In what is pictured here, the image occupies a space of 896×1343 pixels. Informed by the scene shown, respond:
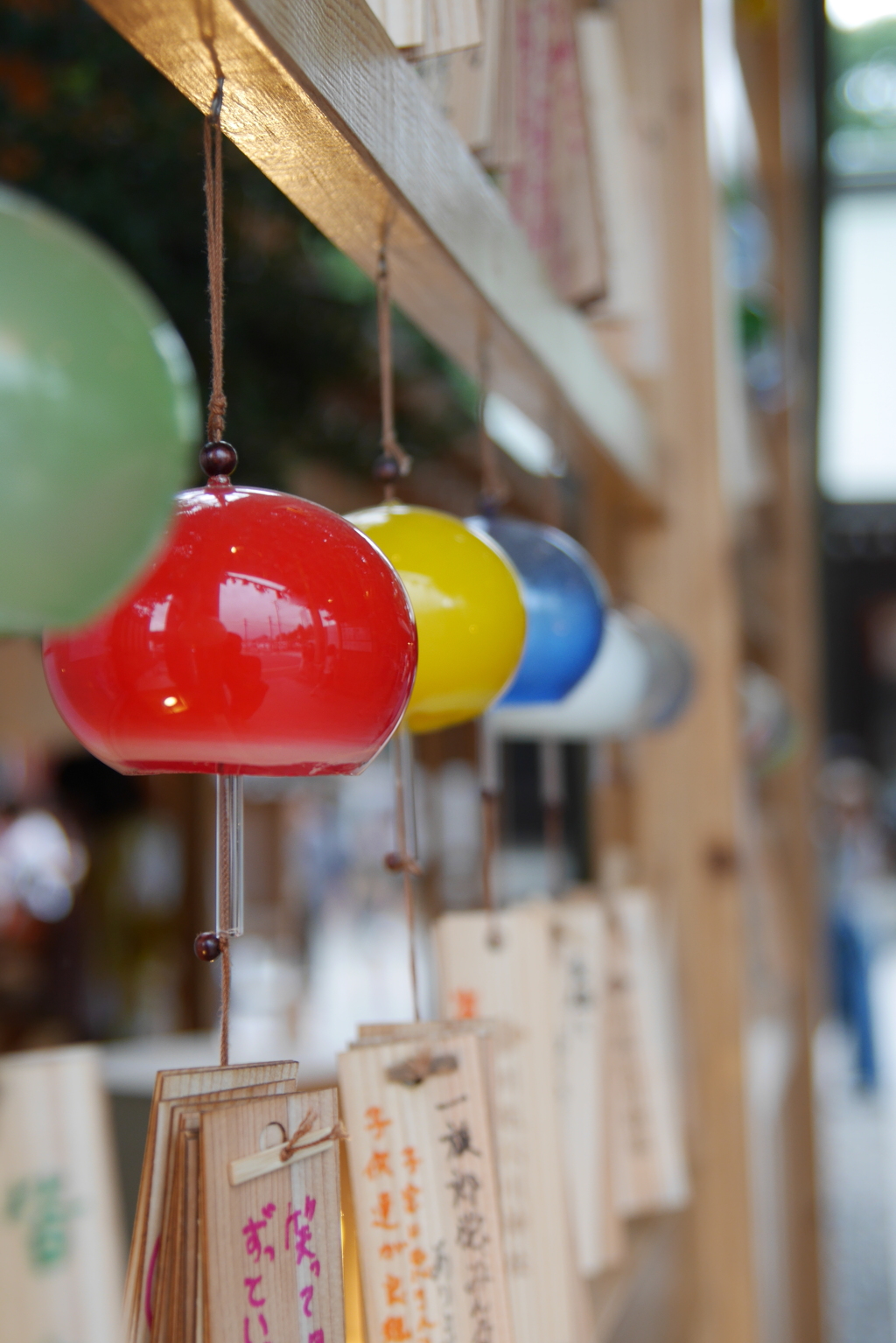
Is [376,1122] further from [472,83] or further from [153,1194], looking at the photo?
[472,83]

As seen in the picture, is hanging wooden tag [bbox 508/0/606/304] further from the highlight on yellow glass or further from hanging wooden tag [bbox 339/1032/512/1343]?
hanging wooden tag [bbox 339/1032/512/1343]

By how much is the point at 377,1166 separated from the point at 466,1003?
201 millimetres

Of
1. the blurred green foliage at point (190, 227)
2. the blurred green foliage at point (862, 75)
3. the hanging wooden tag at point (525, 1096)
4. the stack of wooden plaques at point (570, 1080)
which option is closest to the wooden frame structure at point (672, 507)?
the stack of wooden plaques at point (570, 1080)

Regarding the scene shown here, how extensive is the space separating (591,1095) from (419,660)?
50 centimetres

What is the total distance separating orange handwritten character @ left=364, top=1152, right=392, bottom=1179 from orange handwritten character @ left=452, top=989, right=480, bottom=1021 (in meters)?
0.19

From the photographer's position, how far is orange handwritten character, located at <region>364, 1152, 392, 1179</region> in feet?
1.91

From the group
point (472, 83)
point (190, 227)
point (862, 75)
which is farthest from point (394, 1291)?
point (862, 75)

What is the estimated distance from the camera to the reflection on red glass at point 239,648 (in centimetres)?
41

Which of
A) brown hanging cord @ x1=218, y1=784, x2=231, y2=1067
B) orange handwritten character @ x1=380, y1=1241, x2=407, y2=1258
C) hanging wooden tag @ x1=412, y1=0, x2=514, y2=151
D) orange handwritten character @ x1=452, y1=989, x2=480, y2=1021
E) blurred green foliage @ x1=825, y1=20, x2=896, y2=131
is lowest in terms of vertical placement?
orange handwritten character @ x1=380, y1=1241, x2=407, y2=1258

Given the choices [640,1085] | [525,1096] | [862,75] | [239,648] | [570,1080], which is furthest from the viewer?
[862,75]

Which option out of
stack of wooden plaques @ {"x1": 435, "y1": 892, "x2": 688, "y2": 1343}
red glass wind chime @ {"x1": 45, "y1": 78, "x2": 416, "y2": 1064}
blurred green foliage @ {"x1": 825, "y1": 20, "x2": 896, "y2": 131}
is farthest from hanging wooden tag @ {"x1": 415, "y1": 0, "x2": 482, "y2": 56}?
blurred green foliage @ {"x1": 825, "y1": 20, "x2": 896, "y2": 131}

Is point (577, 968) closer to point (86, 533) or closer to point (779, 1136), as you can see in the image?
point (86, 533)

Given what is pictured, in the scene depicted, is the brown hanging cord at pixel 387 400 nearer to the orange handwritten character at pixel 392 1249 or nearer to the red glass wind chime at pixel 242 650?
the red glass wind chime at pixel 242 650

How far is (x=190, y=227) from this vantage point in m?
1.64
